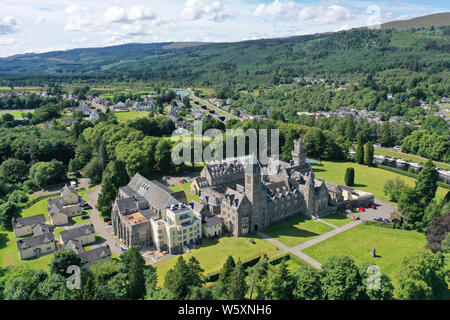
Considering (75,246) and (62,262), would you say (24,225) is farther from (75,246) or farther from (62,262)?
(62,262)

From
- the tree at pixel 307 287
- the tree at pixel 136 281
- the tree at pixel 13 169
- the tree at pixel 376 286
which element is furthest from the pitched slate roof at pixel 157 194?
the tree at pixel 13 169

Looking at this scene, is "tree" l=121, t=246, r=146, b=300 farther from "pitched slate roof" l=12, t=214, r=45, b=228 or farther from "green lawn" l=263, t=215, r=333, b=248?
"pitched slate roof" l=12, t=214, r=45, b=228

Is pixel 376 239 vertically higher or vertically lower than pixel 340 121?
lower

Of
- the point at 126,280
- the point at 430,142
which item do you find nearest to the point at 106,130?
the point at 126,280

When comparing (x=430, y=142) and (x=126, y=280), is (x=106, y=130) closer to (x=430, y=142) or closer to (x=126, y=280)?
(x=126, y=280)

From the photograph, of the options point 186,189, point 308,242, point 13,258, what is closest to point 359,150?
point 308,242

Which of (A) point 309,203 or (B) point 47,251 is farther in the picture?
(A) point 309,203
